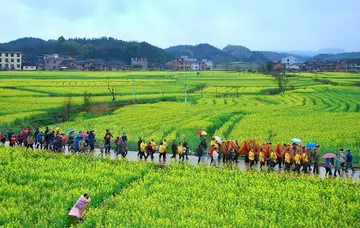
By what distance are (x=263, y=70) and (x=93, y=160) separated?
109 m

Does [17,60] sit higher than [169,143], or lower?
higher

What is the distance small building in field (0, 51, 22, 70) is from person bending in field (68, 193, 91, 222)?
374 ft

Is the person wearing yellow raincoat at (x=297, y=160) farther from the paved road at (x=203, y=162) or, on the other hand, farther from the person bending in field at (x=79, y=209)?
the person bending in field at (x=79, y=209)

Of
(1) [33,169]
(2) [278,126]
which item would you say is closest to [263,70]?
(2) [278,126]

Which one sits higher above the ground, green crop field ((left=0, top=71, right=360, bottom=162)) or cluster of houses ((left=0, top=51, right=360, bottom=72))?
cluster of houses ((left=0, top=51, right=360, bottom=72))

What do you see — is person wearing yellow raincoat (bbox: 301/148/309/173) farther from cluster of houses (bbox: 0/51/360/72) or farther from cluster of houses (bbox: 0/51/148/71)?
cluster of houses (bbox: 0/51/148/71)

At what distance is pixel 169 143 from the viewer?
26.5m

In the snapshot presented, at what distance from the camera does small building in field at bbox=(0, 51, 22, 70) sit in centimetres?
11919

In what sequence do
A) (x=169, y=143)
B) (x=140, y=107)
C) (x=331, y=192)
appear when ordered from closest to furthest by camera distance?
(x=331, y=192), (x=169, y=143), (x=140, y=107)

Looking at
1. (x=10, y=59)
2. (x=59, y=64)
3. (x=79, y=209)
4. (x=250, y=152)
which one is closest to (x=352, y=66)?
(x=59, y=64)

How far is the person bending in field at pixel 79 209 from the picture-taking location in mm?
13109

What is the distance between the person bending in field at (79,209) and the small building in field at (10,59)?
11397 cm

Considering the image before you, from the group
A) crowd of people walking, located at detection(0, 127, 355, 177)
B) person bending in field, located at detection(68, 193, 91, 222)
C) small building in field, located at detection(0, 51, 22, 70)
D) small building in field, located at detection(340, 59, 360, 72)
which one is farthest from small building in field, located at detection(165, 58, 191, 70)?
person bending in field, located at detection(68, 193, 91, 222)

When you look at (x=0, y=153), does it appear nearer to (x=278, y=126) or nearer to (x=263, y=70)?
(x=278, y=126)
